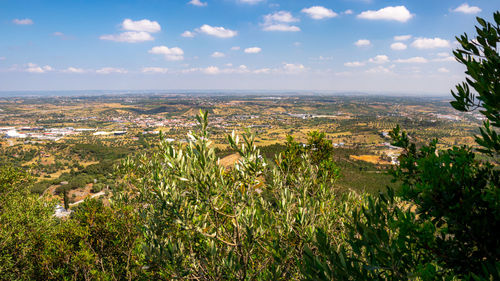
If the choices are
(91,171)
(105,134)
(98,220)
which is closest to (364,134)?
(91,171)

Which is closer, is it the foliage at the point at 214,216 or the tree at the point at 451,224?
the tree at the point at 451,224

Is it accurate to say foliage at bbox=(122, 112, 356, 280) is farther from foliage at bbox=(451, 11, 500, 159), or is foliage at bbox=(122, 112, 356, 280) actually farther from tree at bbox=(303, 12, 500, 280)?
foliage at bbox=(451, 11, 500, 159)

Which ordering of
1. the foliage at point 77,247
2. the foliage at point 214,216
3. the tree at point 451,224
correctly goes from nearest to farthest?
the tree at point 451,224
the foliage at point 214,216
the foliage at point 77,247

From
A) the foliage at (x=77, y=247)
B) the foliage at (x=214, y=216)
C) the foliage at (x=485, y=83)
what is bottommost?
the foliage at (x=77, y=247)

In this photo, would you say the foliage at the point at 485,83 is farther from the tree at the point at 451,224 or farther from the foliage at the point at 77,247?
the foliage at the point at 77,247

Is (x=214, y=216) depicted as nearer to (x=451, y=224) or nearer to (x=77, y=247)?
(x=451, y=224)

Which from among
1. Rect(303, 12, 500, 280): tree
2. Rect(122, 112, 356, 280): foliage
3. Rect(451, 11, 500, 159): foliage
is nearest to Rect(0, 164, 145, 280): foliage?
Rect(122, 112, 356, 280): foliage

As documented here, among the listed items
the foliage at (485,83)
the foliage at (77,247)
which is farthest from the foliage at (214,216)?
the foliage at (77,247)

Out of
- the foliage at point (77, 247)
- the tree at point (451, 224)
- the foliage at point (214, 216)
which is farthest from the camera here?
the foliage at point (77, 247)

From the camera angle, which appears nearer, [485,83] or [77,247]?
[485,83]

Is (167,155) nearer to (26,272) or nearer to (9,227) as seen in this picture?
(26,272)

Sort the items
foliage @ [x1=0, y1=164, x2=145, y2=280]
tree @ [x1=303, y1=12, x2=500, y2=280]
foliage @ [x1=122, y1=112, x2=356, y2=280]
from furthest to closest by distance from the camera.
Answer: foliage @ [x1=0, y1=164, x2=145, y2=280]
foliage @ [x1=122, y1=112, x2=356, y2=280]
tree @ [x1=303, y1=12, x2=500, y2=280]

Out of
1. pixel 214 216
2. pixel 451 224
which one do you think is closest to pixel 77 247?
pixel 214 216
